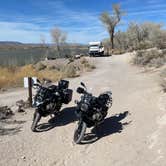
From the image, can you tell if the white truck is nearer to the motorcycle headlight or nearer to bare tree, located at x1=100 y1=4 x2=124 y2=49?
bare tree, located at x1=100 y1=4 x2=124 y2=49

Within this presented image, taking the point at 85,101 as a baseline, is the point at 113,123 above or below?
below

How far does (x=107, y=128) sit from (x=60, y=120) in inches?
71.5

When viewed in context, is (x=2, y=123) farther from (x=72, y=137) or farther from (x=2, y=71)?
(x=2, y=71)

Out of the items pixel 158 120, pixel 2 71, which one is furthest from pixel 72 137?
pixel 2 71

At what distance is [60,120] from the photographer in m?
10.6

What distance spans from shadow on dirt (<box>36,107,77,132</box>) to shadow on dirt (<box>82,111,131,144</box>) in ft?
3.81

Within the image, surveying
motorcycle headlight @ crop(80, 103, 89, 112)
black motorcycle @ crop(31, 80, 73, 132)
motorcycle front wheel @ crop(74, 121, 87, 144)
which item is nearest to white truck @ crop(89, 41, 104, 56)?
black motorcycle @ crop(31, 80, 73, 132)

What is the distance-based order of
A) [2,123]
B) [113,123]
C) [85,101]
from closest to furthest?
[85,101]
[113,123]
[2,123]

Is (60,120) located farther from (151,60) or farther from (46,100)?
(151,60)

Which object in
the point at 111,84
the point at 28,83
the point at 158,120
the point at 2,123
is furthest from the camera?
the point at 111,84

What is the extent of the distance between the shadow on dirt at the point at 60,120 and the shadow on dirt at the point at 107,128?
1.16 meters

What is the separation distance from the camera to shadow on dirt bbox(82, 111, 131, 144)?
8.73 metres

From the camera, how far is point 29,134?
30.7 feet

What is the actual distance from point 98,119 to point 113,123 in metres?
1.11
